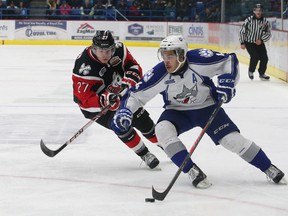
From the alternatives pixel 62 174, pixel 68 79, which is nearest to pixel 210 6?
pixel 68 79

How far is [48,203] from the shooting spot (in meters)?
3.62

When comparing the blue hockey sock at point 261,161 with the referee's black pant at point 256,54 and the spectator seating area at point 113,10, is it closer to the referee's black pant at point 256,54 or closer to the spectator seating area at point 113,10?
the referee's black pant at point 256,54

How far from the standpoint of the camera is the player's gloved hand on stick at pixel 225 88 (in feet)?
13.0

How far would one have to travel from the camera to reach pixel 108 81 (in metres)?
4.61

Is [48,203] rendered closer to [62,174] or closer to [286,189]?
[62,174]

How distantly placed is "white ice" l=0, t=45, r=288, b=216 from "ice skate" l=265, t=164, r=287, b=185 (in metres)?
0.05

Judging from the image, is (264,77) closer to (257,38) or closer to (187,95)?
(257,38)

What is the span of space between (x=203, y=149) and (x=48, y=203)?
181 cm

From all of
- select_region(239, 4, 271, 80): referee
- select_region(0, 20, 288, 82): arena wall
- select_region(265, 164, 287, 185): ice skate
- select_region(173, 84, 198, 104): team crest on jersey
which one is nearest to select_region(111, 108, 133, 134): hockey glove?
select_region(173, 84, 198, 104): team crest on jersey

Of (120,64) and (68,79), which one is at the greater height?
(120,64)

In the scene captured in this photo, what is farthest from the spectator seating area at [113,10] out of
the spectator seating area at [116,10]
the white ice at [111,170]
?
the white ice at [111,170]

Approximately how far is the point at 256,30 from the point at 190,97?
20.6ft

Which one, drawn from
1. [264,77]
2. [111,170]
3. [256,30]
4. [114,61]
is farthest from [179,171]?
[256,30]

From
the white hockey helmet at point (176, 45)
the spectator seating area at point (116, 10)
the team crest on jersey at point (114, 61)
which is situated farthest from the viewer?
the spectator seating area at point (116, 10)
